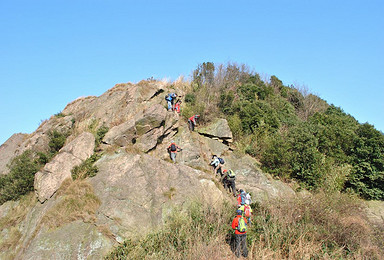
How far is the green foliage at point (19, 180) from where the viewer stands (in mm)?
12352

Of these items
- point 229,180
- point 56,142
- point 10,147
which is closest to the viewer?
point 229,180

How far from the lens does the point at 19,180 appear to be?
41.0 feet

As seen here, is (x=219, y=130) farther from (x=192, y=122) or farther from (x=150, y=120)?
(x=150, y=120)

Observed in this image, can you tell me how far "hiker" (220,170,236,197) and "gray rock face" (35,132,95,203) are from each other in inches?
285

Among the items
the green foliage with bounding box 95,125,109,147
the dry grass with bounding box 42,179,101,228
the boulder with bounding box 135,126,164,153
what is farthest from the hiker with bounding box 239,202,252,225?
the green foliage with bounding box 95,125,109,147

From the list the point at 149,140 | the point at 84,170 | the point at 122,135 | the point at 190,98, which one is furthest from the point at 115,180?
the point at 190,98

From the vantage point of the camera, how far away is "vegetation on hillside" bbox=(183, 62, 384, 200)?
1548cm

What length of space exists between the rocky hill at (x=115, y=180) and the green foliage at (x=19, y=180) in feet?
1.48

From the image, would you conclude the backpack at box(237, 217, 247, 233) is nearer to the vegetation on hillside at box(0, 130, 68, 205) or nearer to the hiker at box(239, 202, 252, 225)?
the hiker at box(239, 202, 252, 225)

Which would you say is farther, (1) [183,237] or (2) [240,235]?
(1) [183,237]

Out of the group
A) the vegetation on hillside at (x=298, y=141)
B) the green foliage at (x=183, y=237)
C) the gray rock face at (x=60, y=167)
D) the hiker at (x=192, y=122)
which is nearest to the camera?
the green foliage at (x=183, y=237)

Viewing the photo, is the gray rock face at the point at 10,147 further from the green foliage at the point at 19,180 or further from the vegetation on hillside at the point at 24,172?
the green foliage at the point at 19,180

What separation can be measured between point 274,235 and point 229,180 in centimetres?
490

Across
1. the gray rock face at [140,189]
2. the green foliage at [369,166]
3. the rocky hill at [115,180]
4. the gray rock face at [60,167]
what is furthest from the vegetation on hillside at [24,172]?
the green foliage at [369,166]
